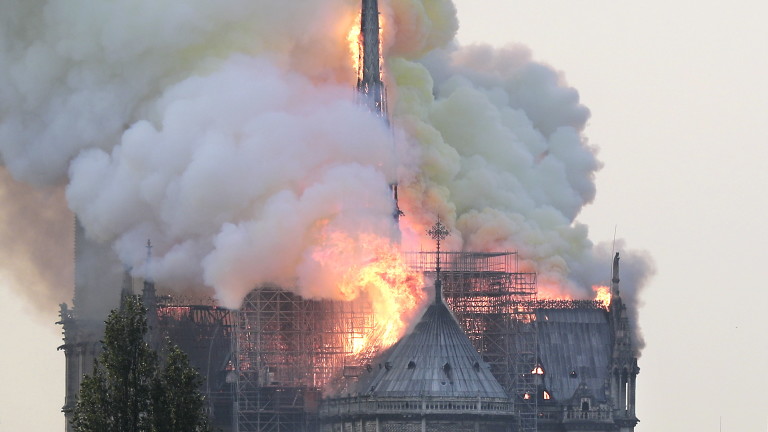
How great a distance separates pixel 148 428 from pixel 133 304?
639cm

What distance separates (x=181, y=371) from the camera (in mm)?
174125

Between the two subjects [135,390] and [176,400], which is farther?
[135,390]

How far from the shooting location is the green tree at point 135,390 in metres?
174

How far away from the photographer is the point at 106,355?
175000mm

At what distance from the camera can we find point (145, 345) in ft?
580

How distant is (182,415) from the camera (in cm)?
17462

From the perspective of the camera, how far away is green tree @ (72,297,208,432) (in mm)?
174000

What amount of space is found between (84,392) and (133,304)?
5012 millimetres

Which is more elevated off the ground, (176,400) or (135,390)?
(135,390)

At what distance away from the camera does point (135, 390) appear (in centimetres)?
17612

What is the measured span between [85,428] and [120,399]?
2634 mm

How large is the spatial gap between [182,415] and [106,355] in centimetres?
456

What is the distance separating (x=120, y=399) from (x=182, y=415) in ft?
10.7

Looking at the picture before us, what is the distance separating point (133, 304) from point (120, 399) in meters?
4.53
